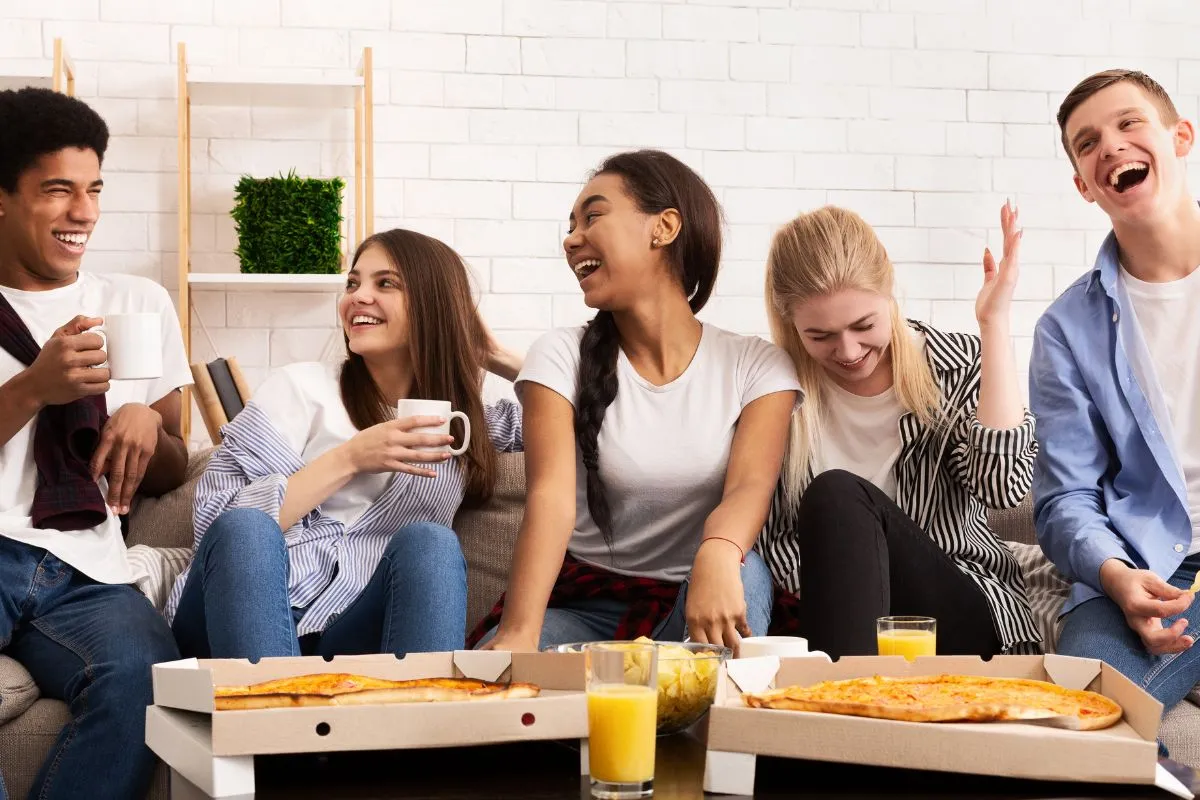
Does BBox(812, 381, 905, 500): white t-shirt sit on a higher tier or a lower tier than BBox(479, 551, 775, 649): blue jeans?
higher

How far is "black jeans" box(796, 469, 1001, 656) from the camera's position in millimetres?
1776

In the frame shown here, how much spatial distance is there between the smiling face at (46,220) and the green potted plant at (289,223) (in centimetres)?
117

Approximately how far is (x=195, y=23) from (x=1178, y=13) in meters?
3.13

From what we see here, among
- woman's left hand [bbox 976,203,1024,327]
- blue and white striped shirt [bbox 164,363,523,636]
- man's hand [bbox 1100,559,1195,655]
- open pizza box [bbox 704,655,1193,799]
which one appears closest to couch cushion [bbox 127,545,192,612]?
blue and white striped shirt [bbox 164,363,523,636]

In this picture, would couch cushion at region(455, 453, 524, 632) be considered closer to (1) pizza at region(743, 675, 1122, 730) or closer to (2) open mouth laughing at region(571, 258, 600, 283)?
(2) open mouth laughing at region(571, 258, 600, 283)

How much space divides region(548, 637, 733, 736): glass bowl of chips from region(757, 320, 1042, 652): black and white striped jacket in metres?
0.81

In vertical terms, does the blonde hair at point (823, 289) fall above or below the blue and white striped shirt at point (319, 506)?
above

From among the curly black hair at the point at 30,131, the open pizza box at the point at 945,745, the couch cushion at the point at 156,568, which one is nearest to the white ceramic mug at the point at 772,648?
the open pizza box at the point at 945,745

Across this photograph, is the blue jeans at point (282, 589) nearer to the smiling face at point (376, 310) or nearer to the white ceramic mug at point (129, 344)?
the white ceramic mug at point (129, 344)

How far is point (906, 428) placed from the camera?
6.95ft

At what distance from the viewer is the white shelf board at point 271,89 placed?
11.6 feet

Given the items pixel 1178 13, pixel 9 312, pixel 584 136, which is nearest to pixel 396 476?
pixel 9 312

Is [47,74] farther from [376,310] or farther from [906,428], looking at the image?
[906,428]

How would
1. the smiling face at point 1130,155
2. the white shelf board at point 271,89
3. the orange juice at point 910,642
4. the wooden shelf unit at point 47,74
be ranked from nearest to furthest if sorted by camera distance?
the orange juice at point 910,642
the smiling face at point 1130,155
the wooden shelf unit at point 47,74
the white shelf board at point 271,89
